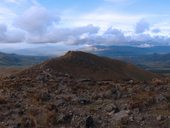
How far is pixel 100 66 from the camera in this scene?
220 ft

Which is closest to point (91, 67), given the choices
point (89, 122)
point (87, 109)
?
point (87, 109)

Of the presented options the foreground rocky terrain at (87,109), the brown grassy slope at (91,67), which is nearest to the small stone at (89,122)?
the foreground rocky terrain at (87,109)

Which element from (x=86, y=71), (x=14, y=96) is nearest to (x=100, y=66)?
(x=86, y=71)

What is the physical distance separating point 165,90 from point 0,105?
8.98 metres

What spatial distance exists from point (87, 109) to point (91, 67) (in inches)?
1841

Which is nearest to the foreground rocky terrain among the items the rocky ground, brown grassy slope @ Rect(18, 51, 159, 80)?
the rocky ground

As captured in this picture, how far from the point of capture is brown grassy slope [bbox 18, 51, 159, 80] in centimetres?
6081

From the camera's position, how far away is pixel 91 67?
6538cm

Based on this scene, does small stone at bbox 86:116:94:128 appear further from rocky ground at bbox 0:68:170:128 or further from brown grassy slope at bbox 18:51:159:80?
brown grassy slope at bbox 18:51:159:80

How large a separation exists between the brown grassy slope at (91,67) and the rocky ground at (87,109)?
3410 cm

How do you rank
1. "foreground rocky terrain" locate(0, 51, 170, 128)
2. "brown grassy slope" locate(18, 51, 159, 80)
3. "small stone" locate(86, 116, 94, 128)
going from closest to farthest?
"small stone" locate(86, 116, 94, 128) < "foreground rocky terrain" locate(0, 51, 170, 128) < "brown grassy slope" locate(18, 51, 159, 80)

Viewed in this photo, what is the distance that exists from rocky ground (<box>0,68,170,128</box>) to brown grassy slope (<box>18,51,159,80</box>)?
112 ft

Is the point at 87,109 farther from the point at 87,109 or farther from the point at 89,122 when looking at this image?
the point at 89,122

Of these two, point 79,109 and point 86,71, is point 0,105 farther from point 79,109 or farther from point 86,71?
point 86,71
